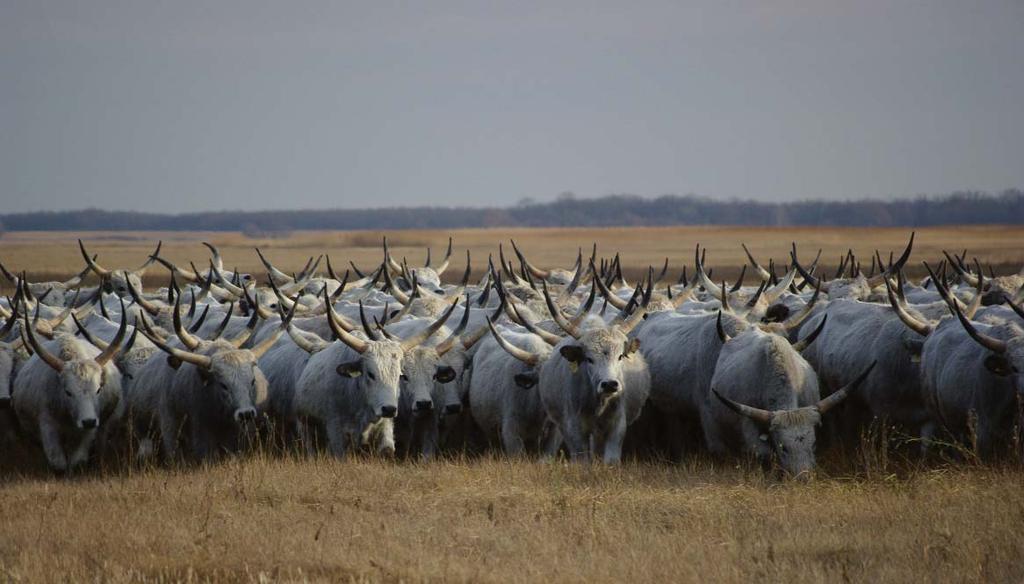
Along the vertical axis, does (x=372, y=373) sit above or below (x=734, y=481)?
above

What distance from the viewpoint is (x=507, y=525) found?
315 inches

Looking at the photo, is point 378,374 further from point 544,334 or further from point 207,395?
point 544,334

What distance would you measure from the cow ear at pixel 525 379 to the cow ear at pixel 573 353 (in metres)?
0.47

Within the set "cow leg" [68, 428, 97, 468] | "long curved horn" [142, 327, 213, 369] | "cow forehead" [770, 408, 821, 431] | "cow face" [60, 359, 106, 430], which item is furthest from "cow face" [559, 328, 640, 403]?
"cow leg" [68, 428, 97, 468]

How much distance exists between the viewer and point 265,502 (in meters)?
8.73

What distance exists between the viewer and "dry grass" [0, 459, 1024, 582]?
22.6 feet

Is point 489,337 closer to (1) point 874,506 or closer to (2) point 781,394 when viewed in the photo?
(2) point 781,394

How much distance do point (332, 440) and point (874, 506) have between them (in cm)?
462

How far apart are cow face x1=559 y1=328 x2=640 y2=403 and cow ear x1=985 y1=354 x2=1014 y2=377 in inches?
110

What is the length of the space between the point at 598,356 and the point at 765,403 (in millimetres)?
1390

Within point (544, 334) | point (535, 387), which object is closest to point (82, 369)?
point (535, 387)

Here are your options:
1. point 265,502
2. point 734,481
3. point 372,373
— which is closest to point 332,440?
point 372,373

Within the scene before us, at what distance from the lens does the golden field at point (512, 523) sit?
6.90 m

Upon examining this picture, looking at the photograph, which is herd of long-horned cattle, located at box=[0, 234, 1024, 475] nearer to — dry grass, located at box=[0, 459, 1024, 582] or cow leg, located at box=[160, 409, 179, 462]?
cow leg, located at box=[160, 409, 179, 462]
